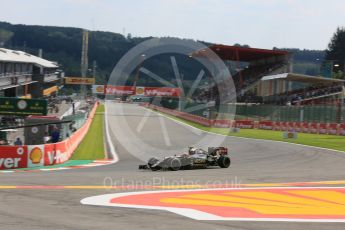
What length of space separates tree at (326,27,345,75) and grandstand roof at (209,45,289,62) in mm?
63106

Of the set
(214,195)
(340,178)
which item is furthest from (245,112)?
(214,195)

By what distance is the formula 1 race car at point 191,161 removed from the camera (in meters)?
18.1

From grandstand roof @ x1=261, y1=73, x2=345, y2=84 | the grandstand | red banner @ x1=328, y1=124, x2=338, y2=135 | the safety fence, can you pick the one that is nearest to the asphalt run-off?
red banner @ x1=328, y1=124, x2=338, y2=135

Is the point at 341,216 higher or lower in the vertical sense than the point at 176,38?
lower

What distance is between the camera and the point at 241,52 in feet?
273

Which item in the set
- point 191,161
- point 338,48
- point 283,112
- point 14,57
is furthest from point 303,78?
point 338,48

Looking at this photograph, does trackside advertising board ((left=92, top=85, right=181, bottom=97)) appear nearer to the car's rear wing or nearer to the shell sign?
the shell sign

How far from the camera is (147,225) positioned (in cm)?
757

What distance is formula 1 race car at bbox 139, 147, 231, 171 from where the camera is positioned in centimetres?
1812

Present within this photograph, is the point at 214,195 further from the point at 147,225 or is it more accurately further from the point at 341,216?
the point at 147,225

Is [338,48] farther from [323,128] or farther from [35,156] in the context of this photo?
[35,156]

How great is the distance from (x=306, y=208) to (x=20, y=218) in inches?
210

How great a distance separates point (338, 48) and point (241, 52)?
7030 centimetres

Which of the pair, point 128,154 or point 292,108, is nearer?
point 128,154
